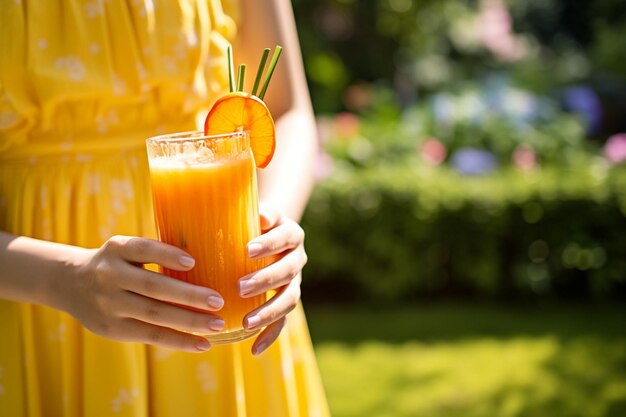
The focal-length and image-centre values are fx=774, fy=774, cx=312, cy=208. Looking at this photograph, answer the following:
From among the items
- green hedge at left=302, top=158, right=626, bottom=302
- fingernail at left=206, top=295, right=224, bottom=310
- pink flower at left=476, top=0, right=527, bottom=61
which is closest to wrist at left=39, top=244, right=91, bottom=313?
fingernail at left=206, top=295, right=224, bottom=310

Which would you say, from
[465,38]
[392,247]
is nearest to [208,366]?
[392,247]

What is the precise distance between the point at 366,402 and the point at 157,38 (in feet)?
10.6

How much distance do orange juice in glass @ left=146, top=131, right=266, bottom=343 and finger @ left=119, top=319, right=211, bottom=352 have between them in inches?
2.1

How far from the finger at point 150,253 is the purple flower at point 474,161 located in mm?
5164

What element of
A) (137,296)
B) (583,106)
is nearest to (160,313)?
(137,296)

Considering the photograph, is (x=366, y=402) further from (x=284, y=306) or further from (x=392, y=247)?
(x=284, y=306)

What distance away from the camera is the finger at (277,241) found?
4.31 ft

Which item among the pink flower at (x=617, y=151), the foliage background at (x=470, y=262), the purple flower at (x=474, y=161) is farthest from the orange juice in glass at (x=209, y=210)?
the pink flower at (x=617, y=151)

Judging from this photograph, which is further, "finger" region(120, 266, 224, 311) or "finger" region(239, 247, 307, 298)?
"finger" region(239, 247, 307, 298)

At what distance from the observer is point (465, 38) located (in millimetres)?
13047

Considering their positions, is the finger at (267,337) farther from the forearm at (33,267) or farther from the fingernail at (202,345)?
the forearm at (33,267)

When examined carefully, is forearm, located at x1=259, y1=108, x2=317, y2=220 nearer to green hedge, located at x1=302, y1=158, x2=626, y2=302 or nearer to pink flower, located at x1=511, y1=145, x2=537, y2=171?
green hedge, located at x1=302, y1=158, x2=626, y2=302

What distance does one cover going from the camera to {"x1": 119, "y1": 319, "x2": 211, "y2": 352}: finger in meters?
1.24

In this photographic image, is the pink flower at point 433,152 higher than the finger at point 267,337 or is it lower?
lower
